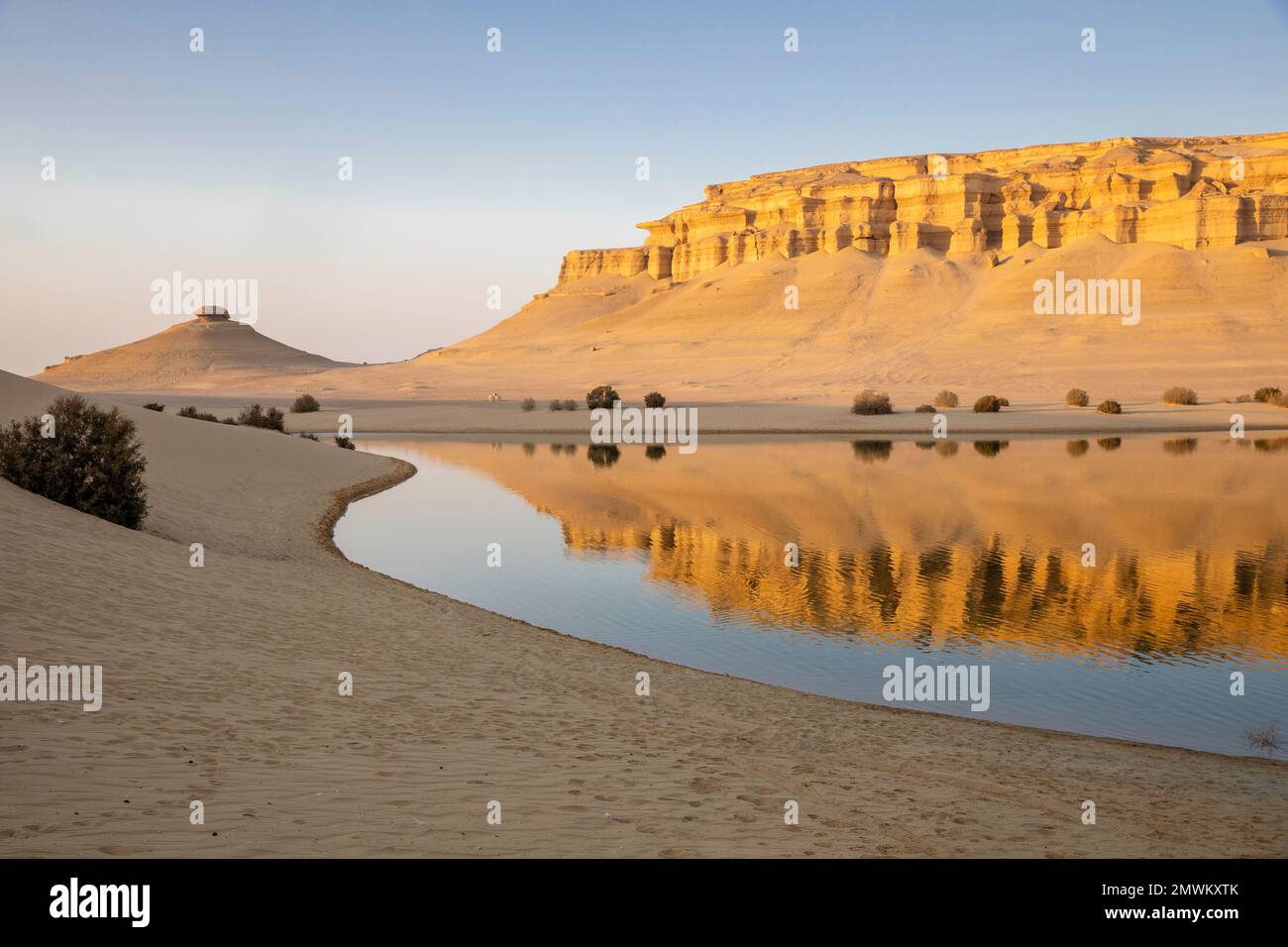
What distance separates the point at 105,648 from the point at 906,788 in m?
6.72

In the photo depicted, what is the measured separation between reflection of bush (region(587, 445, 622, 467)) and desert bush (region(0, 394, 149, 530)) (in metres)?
23.4

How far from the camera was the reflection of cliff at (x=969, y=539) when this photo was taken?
14398 millimetres

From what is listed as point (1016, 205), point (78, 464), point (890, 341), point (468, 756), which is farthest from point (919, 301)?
point (468, 756)

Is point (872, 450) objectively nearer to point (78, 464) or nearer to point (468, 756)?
point (78, 464)

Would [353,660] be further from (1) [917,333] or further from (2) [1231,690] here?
(1) [917,333]

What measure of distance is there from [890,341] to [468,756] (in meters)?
92.8

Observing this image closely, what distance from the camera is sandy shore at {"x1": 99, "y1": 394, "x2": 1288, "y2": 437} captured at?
Result: 5200 centimetres

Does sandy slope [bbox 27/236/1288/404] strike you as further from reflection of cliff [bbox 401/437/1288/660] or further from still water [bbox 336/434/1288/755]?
still water [bbox 336/434/1288/755]

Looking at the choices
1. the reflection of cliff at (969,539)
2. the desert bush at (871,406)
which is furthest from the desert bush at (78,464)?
the desert bush at (871,406)

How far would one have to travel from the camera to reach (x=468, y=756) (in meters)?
7.09

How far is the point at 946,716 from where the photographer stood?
32.4 feet

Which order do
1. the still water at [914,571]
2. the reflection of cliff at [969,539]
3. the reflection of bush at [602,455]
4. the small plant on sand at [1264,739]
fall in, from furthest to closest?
1. the reflection of bush at [602,455]
2. the reflection of cliff at [969,539]
3. the still water at [914,571]
4. the small plant on sand at [1264,739]

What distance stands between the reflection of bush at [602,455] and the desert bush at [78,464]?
23397 millimetres

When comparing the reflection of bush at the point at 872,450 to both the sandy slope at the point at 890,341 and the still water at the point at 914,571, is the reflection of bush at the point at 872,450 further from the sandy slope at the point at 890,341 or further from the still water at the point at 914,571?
the sandy slope at the point at 890,341
